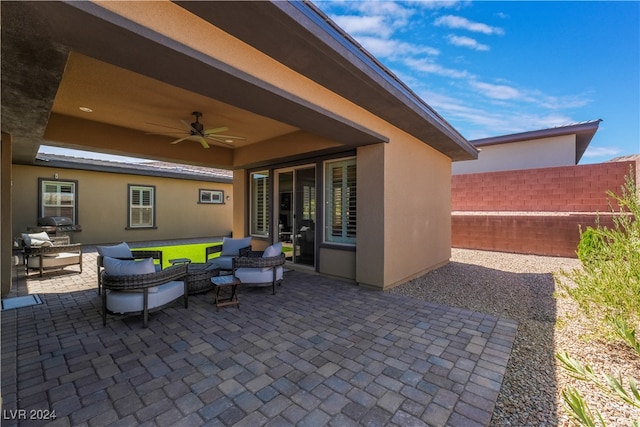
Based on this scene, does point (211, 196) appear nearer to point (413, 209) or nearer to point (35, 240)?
point (35, 240)

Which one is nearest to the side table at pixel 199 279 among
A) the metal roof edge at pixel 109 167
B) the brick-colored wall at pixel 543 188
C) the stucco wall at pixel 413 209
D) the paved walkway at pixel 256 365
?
the paved walkway at pixel 256 365

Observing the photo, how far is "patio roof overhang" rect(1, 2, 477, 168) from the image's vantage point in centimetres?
225

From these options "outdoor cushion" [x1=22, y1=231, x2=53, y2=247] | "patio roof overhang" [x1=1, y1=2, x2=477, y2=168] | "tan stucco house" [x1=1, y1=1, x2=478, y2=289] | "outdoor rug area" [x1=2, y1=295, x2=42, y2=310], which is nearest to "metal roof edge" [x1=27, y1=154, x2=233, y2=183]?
"tan stucco house" [x1=1, y1=1, x2=478, y2=289]

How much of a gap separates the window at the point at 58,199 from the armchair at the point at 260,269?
962cm

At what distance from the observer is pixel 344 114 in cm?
443

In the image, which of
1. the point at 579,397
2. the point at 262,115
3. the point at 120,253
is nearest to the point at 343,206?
the point at 262,115

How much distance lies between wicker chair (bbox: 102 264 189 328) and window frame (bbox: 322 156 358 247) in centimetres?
358

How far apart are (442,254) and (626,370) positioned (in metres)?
5.32

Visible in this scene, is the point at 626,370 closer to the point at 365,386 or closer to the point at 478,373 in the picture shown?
the point at 478,373

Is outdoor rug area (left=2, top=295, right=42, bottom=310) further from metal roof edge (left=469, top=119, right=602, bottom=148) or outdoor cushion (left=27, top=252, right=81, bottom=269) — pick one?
metal roof edge (left=469, top=119, right=602, bottom=148)

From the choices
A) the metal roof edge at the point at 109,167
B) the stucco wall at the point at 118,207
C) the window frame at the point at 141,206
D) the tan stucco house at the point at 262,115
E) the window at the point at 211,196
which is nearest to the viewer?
the tan stucco house at the point at 262,115

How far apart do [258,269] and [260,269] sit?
0.04 metres

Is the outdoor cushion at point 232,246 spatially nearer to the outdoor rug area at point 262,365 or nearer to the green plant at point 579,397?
the outdoor rug area at point 262,365

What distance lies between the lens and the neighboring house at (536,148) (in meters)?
11.3
